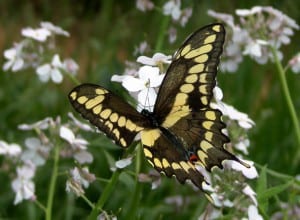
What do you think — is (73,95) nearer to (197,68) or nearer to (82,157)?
(197,68)

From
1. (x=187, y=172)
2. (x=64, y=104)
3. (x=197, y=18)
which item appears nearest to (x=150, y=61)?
(x=187, y=172)

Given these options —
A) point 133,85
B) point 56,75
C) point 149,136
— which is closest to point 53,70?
point 56,75

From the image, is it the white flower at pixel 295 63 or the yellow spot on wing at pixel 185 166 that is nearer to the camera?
the yellow spot on wing at pixel 185 166

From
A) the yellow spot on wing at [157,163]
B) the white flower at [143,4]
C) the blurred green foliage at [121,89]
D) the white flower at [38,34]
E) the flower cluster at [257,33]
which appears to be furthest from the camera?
the blurred green foliage at [121,89]

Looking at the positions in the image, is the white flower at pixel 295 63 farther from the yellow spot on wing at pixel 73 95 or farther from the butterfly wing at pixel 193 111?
the yellow spot on wing at pixel 73 95

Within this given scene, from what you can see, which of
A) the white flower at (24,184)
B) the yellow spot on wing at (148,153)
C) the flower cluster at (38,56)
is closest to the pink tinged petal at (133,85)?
the yellow spot on wing at (148,153)

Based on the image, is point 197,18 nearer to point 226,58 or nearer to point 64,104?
point 64,104

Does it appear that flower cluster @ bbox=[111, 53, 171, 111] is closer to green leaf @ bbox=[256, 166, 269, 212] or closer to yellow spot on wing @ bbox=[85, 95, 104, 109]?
yellow spot on wing @ bbox=[85, 95, 104, 109]
